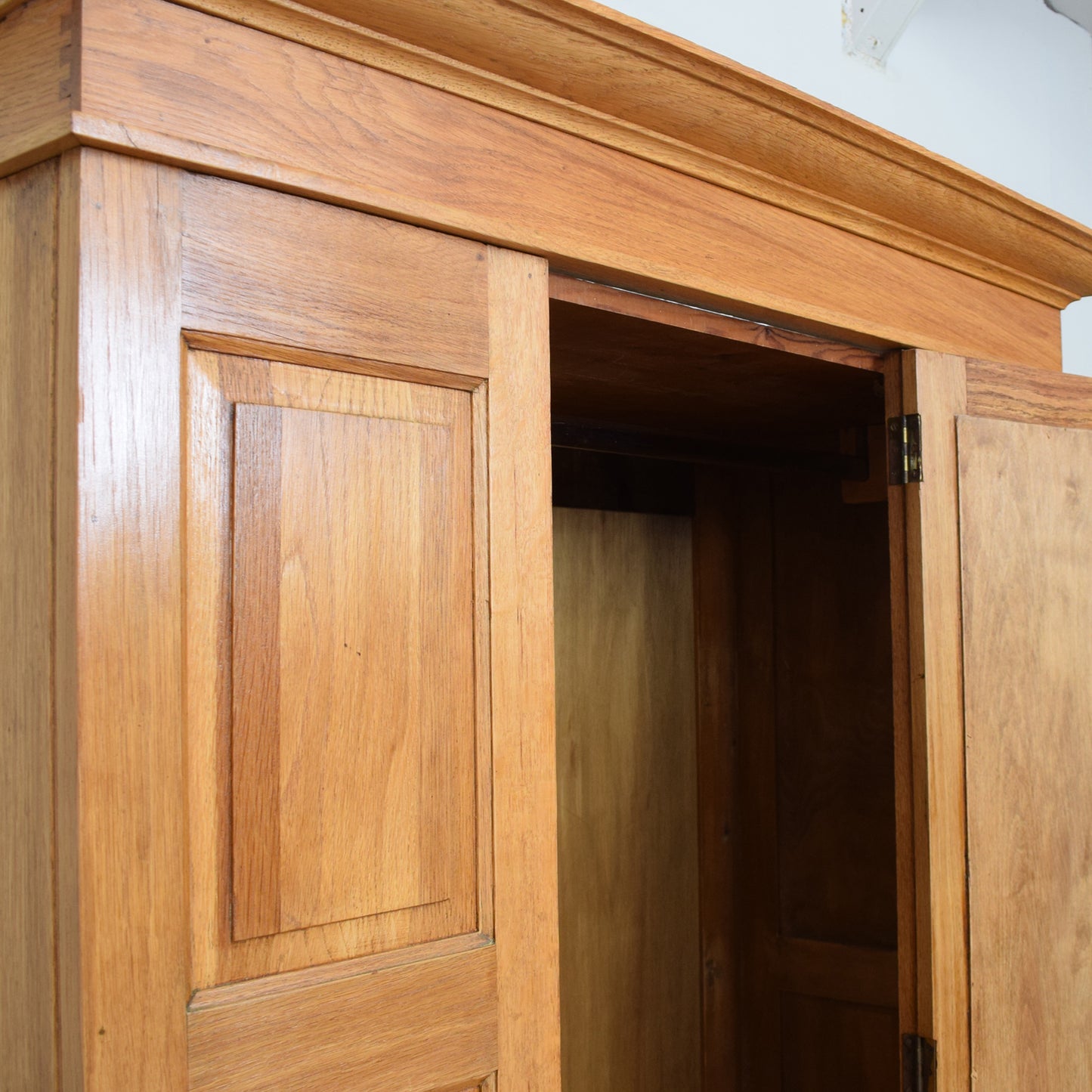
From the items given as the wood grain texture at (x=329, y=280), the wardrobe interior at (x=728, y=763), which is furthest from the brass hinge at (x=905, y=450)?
the wood grain texture at (x=329, y=280)

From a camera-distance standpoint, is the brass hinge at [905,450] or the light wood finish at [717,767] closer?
the brass hinge at [905,450]

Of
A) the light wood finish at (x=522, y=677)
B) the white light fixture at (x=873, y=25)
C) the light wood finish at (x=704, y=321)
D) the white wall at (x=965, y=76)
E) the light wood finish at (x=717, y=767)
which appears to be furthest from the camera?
the light wood finish at (x=717, y=767)

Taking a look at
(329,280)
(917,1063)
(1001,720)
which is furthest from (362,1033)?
(1001,720)

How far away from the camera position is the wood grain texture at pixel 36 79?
894 millimetres

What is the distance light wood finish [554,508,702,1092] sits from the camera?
2.47 meters

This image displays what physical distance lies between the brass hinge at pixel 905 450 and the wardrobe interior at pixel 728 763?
2.10ft

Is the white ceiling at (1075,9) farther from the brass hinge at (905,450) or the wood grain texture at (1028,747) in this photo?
the brass hinge at (905,450)

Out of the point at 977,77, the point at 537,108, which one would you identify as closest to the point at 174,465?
the point at 537,108

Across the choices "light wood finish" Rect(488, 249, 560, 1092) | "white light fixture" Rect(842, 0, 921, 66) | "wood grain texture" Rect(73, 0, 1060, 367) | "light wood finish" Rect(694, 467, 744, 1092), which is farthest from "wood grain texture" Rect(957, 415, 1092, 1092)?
"white light fixture" Rect(842, 0, 921, 66)

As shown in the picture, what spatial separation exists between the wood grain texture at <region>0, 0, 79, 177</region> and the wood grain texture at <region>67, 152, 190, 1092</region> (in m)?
0.05

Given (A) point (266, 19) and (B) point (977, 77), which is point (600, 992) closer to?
(A) point (266, 19)

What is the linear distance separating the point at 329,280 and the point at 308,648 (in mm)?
Answer: 349

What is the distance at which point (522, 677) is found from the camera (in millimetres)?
1142

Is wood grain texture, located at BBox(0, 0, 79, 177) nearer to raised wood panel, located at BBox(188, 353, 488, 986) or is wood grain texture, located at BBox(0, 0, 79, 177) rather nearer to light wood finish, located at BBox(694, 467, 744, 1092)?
raised wood panel, located at BBox(188, 353, 488, 986)
